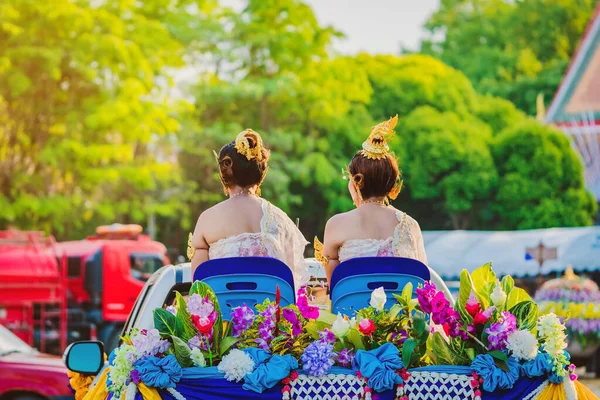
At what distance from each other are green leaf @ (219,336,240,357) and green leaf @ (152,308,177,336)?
17 centimetres

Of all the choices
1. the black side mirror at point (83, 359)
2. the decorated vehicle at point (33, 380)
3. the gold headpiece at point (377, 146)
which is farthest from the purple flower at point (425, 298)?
the decorated vehicle at point (33, 380)

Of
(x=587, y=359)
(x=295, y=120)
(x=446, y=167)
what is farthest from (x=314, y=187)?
(x=587, y=359)

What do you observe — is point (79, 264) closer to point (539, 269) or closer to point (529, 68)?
point (539, 269)

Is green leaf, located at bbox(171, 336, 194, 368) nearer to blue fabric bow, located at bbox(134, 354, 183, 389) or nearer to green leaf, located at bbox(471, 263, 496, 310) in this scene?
blue fabric bow, located at bbox(134, 354, 183, 389)

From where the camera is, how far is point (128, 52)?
2702cm

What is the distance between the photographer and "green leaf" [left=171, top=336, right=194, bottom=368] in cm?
399

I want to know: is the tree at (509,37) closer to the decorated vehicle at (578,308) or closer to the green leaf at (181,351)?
the decorated vehicle at (578,308)

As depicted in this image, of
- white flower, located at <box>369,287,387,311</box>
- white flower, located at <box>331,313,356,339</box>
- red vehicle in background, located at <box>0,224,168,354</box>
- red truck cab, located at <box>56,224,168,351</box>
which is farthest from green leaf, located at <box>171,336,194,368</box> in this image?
red truck cab, located at <box>56,224,168,351</box>

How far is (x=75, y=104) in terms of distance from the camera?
28.4m

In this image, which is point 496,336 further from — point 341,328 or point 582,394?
point 341,328

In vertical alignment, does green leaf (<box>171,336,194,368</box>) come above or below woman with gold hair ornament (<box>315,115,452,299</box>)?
below

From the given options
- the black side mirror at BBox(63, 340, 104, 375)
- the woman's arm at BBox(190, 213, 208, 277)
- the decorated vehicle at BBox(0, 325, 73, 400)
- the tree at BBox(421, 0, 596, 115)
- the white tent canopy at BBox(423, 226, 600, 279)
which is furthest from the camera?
the tree at BBox(421, 0, 596, 115)

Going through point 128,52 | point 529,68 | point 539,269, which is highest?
point 529,68

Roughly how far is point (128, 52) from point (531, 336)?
23.8 meters
